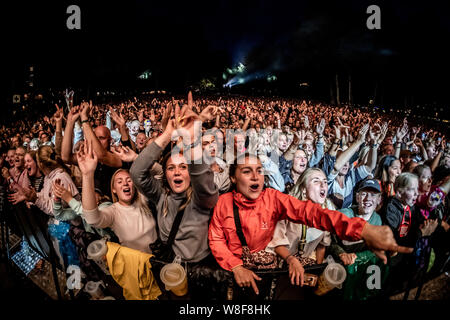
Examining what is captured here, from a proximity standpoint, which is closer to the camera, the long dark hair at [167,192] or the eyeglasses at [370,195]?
the long dark hair at [167,192]

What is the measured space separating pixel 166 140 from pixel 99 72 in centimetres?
324

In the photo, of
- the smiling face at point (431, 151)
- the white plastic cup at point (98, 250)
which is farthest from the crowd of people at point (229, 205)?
the smiling face at point (431, 151)

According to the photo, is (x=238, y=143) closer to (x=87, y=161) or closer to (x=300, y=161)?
(x=300, y=161)

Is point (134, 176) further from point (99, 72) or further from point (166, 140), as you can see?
point (99, 72)

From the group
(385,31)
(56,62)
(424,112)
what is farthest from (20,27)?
(424,112)

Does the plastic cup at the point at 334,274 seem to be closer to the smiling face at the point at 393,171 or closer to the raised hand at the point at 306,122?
the smiling face at the point at 393,171

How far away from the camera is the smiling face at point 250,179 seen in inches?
69.7

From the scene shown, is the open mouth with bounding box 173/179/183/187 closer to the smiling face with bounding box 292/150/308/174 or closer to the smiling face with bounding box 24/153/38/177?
the smiling face with bounding box 292/150/308/174

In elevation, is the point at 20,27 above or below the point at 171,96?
above

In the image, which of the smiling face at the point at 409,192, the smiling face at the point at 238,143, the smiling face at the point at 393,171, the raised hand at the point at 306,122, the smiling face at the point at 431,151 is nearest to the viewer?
the smiling face at the point at 409,192

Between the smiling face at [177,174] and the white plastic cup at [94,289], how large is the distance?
129 cm

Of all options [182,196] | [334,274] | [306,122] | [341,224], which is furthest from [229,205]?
[306,122]

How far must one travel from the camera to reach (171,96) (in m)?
3.62
